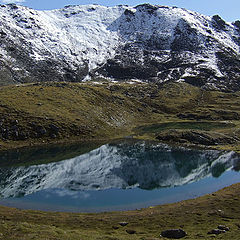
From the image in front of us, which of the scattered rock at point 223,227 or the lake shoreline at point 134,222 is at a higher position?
the lake shoreline at point 134,222

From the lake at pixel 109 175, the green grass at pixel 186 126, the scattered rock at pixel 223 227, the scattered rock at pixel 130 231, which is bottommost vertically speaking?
the scattered rock at pixel 223 227

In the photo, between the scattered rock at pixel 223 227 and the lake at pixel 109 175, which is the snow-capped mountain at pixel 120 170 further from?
the scattered rock at pixel 223 227

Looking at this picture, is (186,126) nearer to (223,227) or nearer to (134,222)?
(134,222)

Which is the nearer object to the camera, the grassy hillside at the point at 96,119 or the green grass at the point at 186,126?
the grassy hillside at the point at 96,119

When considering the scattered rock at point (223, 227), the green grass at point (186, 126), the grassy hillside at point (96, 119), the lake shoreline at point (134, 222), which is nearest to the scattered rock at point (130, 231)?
the lake shoreline at point (134, 222)

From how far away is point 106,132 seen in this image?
13688cm

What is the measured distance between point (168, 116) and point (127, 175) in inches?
4273

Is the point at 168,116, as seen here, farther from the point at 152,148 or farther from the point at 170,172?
the point at 170,172

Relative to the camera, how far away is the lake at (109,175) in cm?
6031

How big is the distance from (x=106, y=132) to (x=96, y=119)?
11.5 metres

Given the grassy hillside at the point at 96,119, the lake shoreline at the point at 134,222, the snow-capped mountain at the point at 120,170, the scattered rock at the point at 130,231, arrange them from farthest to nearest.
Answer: the grassy hillside at the point at 96,119 → the snow-capped mountain at the point at 120,170 → the scattered rock at the point at 130,231 → the lake shoreline at the point at 134,222

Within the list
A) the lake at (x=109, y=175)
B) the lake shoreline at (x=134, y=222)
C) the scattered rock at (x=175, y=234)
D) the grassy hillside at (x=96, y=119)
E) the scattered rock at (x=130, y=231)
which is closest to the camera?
the lake shoreline at (x=134, y=222)

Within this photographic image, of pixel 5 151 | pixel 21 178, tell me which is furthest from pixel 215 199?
pixel 5 151

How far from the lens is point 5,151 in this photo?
336ft
